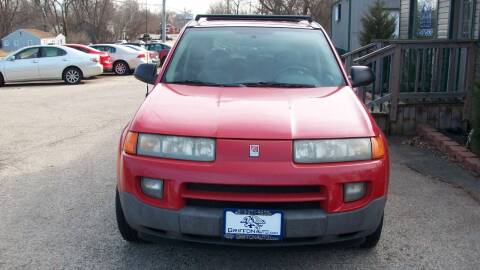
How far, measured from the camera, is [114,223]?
4.41 m

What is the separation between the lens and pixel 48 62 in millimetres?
18609

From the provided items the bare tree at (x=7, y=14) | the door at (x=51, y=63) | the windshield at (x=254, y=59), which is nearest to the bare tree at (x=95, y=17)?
the bare tree at (x=7, y=14)

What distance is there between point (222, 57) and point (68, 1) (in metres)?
73.7

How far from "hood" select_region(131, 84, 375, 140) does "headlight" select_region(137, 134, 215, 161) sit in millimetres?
39

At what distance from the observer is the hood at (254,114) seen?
10.8 feet

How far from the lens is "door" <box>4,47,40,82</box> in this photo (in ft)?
60.6

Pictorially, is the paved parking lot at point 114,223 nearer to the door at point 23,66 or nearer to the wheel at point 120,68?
the door at point 23,66

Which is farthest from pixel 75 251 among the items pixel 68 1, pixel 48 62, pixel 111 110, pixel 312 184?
pixel 68 1

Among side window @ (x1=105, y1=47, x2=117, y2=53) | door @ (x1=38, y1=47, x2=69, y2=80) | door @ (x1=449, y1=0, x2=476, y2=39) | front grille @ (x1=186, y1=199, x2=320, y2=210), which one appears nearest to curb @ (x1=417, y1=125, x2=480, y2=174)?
door @ (x1=449, y1=0, x2=476, y2=39)

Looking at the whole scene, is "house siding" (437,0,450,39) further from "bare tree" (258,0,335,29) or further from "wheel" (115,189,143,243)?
"bare tree" (258,0,335,29)

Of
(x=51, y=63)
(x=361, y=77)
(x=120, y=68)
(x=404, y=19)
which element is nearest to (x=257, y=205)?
(x=361, y=77)

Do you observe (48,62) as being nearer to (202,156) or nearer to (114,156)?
(114,156)

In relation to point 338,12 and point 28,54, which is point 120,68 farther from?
point 338,12

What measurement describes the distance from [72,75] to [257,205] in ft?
56.2
